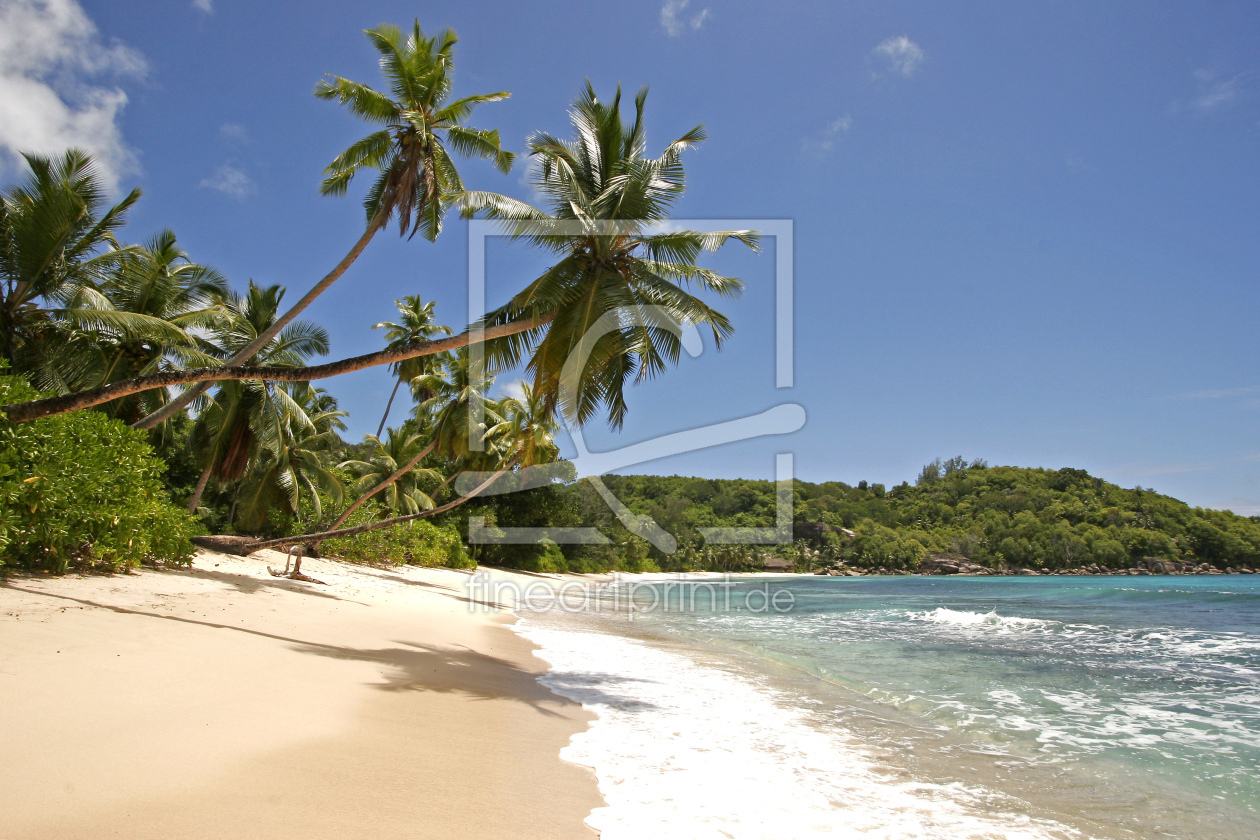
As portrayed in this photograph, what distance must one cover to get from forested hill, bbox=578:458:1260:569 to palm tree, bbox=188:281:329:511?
114 feet

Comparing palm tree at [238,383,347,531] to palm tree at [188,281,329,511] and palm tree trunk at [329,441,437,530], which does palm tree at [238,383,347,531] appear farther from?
palm tree trunk at [329,441,437,530]

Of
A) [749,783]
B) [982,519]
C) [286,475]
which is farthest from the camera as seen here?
[982,519]

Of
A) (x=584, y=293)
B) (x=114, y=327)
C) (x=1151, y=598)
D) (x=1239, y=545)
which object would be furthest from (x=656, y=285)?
(x=1239, y=545)

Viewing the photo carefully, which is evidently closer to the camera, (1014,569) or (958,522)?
(1014,569)

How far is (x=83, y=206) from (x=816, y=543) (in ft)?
262

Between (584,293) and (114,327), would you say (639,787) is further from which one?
(114,327)

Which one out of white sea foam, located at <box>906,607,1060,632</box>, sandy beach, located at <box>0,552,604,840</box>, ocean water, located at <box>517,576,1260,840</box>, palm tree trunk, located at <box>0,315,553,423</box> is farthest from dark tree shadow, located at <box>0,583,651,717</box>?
white sea foam, located at <box>906,607,1060,632</box>

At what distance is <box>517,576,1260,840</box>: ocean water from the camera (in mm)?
4242

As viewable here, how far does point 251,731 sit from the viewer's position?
415 centimetres

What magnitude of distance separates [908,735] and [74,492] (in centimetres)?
1086

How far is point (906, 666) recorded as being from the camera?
1109cm

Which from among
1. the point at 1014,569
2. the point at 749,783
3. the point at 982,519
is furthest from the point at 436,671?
the point at 982,519

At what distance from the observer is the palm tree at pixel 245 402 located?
15.5 m

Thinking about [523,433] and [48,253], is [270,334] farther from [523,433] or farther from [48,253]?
[523,433]
